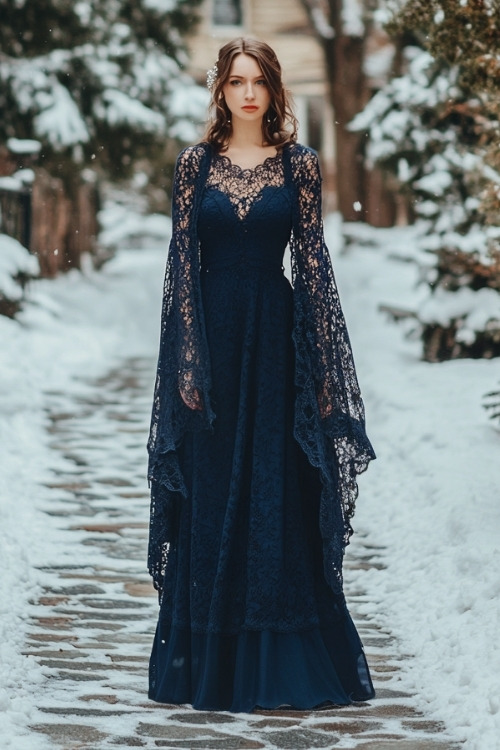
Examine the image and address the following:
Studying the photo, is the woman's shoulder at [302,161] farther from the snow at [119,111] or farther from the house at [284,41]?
the house at [284,41]

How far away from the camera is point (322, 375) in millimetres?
4734

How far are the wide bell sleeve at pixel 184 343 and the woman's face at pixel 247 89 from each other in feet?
0.66

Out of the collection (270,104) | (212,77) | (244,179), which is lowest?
(244,179)

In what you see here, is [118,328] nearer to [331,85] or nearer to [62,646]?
[331,85]

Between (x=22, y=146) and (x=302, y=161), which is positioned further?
(x=22, y=146)

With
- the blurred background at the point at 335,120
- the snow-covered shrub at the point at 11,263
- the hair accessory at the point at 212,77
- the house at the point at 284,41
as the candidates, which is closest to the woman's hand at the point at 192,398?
the hair accessory at the point at 212,77

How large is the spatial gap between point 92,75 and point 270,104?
1113 centimetres

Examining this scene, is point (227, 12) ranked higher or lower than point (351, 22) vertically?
higher

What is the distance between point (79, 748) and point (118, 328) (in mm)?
13249

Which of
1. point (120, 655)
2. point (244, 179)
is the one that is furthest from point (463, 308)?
point (244, 179)

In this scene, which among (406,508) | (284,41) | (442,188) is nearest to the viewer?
(406,508)

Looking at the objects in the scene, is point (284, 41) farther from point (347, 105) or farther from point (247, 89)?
point (247, 89)

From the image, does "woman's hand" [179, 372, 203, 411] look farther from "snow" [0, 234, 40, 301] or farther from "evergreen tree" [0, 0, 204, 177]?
"evergreen tree" [0, 0, 204, 177]

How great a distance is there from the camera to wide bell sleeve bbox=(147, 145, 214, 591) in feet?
15.3
